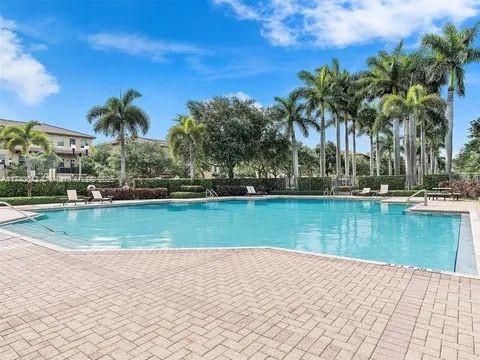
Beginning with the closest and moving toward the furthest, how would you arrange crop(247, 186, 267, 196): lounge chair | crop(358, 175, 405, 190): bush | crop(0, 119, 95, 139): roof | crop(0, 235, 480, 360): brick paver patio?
crop(0, 235, 480, 360): brick paver patio
crop(358, 175, 405, 190): bush
crop(247, 186, 267, 196): lounge chair
crop(0, 119, 95, 139): roof

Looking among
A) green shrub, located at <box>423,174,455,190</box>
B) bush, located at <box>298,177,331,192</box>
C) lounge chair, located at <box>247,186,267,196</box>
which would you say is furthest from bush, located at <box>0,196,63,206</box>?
green shrub, located at <box>423,174,455,190</box>

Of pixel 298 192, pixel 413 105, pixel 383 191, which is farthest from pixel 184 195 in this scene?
pixel 413 105

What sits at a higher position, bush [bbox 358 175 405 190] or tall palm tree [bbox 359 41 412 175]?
tall palm tree [bbox 359 41 412 175]

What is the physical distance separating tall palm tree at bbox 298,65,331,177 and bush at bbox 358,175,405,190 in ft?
14.9

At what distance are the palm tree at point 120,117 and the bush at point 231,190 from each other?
8.55 metres

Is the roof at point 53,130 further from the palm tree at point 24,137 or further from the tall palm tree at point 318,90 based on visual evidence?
the tall palm tree at point 318,90

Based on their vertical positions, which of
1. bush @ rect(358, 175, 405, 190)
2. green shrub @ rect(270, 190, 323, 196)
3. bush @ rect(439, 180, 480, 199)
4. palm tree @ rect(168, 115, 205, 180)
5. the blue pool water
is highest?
palm tree @ rect(168, 115, 205, 180)

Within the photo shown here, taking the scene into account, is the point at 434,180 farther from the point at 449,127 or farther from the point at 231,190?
the point at 231,190

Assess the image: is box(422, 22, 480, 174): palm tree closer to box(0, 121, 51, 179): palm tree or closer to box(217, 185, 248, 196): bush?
box(217, 185, 248, 196): bush

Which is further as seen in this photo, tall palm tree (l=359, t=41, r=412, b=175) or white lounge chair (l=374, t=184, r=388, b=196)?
tall palm tree (l=359, t=41, r=412, b=175)

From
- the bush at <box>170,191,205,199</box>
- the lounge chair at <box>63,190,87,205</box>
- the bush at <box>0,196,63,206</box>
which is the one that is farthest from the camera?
the bush at <box>170,191,205,199</box>

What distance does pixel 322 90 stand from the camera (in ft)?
112

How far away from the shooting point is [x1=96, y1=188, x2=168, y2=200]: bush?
26219 mm

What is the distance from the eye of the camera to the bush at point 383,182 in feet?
96.3
